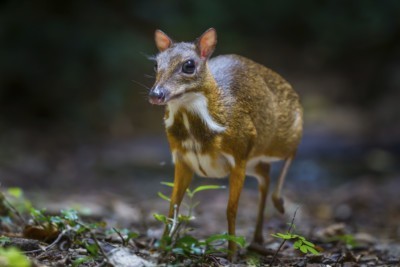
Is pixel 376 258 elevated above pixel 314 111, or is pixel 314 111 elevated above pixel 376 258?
pixel 314 111

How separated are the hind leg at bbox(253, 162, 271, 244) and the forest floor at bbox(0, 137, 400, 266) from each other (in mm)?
164

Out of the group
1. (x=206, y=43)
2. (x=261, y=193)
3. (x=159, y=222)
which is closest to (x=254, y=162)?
(x=261, y=193)

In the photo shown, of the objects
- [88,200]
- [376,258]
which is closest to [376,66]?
[88,200]

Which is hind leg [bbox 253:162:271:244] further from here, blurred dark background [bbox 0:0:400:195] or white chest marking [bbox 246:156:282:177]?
blurred dark background [bbox 0:0:400:195]

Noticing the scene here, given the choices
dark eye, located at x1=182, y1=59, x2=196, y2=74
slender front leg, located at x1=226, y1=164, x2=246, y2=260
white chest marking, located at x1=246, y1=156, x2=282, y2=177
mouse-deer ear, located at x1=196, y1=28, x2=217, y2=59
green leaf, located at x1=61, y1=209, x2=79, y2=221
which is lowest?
green leaf, located at x1=61, y1=209, x2=79, y2=221

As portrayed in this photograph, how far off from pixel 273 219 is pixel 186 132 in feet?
11.0

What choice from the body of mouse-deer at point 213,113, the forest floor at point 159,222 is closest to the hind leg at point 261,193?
the body of mouse-deer at point 213,113

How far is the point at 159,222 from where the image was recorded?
7.40m

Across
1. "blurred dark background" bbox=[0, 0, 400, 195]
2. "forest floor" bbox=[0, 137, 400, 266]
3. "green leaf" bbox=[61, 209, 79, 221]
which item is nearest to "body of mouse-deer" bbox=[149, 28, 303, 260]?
"forest floor" bbox=[0, 137, 400, 266]

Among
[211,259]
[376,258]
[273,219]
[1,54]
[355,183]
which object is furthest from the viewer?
[1,54]

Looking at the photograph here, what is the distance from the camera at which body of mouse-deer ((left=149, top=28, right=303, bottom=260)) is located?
4.96 metres

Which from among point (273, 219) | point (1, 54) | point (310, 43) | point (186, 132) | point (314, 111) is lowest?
point (186, 132)

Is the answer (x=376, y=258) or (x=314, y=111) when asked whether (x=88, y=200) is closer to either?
(x=376, y=258)

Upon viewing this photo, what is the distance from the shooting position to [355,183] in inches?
421
